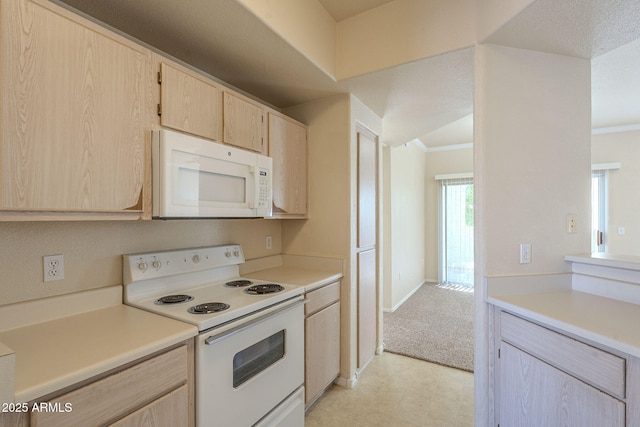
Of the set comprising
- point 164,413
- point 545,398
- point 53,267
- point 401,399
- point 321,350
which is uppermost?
point 53,267

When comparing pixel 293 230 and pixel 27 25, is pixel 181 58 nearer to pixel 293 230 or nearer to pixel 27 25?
pixel 27 25

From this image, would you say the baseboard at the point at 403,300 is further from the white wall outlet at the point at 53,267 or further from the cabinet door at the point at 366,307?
the white wall outlet at the point at 53,267

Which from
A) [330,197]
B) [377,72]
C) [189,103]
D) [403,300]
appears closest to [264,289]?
[330,197]

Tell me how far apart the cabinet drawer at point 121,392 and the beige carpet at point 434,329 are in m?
2.38

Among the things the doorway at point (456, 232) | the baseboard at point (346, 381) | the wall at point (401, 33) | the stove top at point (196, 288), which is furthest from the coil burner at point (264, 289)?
the doorway at point (456, 232)

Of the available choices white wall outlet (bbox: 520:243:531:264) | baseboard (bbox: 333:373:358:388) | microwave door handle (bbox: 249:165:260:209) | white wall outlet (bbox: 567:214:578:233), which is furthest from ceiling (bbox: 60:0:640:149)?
baseboard (bbox: 333:373:358:388)

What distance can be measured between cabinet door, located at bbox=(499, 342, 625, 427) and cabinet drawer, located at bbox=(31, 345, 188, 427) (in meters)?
1.59

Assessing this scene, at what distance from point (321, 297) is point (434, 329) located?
6.69 ft

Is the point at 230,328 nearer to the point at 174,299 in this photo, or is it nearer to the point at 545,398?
the point at 174,299

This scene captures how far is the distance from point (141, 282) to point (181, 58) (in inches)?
55.4

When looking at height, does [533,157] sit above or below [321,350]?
above

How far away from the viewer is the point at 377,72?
2.06 m

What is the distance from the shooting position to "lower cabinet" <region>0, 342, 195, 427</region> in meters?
0.84

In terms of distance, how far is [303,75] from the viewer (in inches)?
82.7
